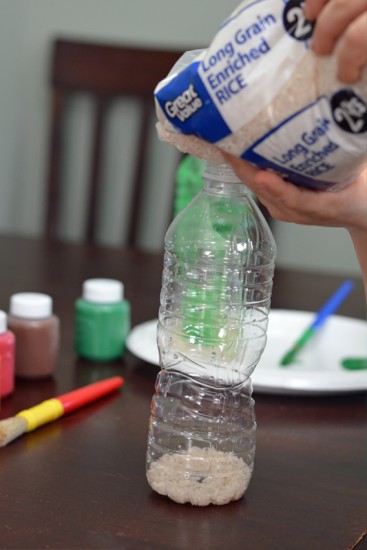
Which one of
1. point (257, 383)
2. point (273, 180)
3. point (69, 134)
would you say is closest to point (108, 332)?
point (257, 383)

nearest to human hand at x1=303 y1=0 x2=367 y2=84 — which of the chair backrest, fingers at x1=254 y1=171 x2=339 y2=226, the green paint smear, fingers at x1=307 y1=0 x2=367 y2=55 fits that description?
fingers at x1=307 y1=0 x2=367 y2=55

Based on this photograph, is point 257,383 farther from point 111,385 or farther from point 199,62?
point 199,62

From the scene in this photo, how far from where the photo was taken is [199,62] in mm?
598

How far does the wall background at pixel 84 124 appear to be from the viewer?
2324 mm

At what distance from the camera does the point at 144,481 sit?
74cm

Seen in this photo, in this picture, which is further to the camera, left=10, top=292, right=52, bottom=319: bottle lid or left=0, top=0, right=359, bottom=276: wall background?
left=0, top=0, right=359, bottom=276: wall background

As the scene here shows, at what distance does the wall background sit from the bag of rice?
5.48ft

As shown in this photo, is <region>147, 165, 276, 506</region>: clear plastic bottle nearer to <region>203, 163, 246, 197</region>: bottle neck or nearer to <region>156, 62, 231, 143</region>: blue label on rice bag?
<region>203, 163, 246, 197</region>: bottle neck

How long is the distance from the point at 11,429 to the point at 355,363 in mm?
437

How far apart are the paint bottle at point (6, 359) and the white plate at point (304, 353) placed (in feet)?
0.51

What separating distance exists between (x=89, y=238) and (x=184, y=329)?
1.32 m

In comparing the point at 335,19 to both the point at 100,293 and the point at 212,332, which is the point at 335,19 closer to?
the point at 212,332

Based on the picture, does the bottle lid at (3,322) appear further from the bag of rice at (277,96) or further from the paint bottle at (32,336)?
the bag of rice at (277,96)

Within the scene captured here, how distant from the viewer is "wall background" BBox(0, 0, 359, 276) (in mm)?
2324
